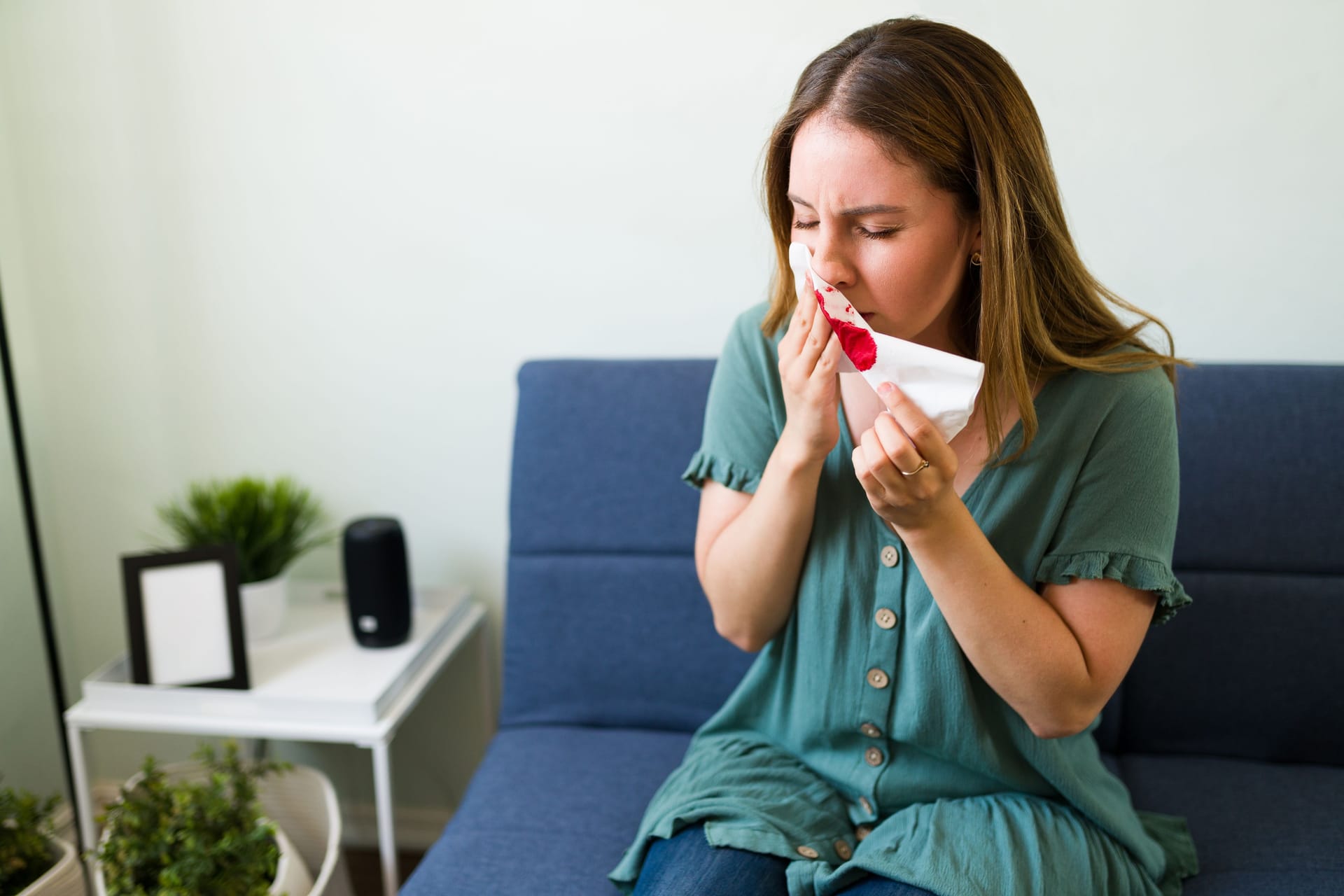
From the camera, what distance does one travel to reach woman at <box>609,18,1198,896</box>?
958mm

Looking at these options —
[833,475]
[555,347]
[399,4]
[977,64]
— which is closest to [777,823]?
[833,475]

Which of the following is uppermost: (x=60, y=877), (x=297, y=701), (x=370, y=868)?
(x=297, y=701)

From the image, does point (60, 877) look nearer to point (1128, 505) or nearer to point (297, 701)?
point (297, 701)

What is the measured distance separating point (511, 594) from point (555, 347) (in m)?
0.43

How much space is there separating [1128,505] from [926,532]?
0.80 feet

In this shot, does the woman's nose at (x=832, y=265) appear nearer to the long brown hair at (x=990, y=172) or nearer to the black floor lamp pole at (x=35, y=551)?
the long brown hair at (x=990, y=172)

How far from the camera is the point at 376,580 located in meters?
1.57

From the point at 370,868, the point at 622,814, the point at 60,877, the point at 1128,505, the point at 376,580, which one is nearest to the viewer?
the point at 1128,505

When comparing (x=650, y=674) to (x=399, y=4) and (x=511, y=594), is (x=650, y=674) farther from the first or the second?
(x=399, y=4)

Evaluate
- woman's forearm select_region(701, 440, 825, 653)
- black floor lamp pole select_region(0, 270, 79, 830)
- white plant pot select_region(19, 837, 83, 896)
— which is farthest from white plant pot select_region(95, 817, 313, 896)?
woman's forearm select_region(701, 440, 825, 653)

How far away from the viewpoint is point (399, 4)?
1590 millimetres

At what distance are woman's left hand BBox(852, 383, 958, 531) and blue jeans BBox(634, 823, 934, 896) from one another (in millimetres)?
368

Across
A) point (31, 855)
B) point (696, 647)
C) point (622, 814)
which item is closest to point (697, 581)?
point (696, 647)

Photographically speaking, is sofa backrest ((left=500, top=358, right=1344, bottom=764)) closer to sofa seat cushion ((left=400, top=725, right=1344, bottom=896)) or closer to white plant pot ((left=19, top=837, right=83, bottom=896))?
sofa seat cushion ((left=400, top=725, right=1344, bottom=896))
